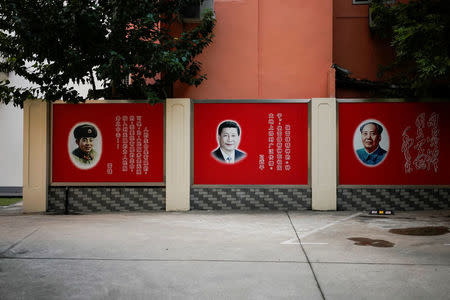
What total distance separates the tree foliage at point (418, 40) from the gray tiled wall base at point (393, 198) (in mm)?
2171

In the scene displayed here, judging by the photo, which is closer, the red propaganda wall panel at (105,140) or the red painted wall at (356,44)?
the red propaganda wall panel at (105,140)

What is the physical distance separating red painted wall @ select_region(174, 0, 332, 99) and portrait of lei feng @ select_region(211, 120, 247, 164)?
36.1 inches

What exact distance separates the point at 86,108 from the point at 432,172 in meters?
7.83

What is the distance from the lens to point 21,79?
13.1 m

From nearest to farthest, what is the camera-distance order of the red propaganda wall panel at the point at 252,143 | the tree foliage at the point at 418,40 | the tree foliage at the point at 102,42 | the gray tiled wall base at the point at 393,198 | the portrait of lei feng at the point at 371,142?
the tree foliage at the point at 418,40, the tree foliage at the point at 102,42, the gray tiled wall base at the point at 393,198, the portrait of lei feng at the point at 371,142, the red propaganda wall panel at the point at 252,143

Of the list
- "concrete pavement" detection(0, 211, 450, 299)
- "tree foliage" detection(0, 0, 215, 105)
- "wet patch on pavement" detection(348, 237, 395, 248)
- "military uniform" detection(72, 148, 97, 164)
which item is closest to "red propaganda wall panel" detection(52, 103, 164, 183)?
"military uniform" detection(72, 148, 97, 164)

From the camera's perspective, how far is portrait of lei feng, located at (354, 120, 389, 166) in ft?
28.3

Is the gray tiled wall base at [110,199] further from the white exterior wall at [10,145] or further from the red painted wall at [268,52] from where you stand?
the white exterior wall at [10,145]

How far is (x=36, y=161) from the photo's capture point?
870 cm

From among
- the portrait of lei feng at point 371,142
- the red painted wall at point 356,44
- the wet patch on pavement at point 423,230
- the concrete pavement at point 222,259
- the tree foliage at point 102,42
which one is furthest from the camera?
the red painted wall at point 356,44

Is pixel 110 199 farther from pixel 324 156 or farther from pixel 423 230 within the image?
pixel 423 230

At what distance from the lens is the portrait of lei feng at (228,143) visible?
28.8ft

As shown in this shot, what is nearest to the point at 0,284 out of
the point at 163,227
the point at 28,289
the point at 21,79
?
the point at 28,289

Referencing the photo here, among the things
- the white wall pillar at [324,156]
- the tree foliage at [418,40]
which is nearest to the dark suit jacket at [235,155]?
the white wall pillar at [324,156]
